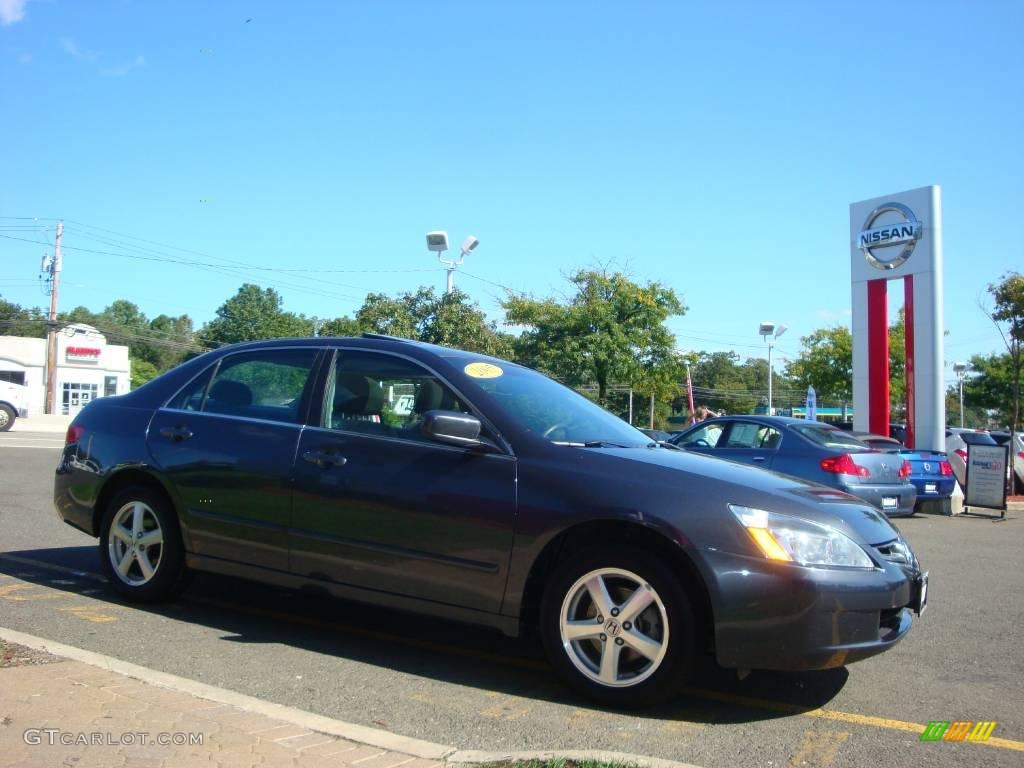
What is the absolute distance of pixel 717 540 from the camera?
383 centimetres

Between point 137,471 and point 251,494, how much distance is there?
3.40ft

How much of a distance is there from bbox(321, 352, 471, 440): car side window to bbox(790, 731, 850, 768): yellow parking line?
86.3 inches

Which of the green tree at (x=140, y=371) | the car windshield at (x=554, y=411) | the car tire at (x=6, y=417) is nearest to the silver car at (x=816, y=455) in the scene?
the car windshield at (x=554, y=411)

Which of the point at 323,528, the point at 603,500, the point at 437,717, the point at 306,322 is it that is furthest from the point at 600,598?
the point at 306,322

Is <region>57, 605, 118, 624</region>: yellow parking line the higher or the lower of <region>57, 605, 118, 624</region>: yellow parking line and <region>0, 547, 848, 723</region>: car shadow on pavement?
the higher

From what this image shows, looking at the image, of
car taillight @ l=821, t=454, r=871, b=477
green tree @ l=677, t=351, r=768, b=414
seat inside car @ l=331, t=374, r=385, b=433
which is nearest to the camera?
seat inside car @ l=331, t=374, r=385, b=433

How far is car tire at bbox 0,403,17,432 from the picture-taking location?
29141mm

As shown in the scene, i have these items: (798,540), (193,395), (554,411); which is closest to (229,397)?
(193,395)

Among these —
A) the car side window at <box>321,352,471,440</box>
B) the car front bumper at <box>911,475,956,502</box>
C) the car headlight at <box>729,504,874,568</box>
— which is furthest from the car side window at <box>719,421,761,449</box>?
the car headlight at <box>729,504,874,568</box>

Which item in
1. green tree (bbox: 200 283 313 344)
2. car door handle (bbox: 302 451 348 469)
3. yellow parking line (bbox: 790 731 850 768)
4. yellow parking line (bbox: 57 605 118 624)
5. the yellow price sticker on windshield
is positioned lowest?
yellow parking line (bbox: 790 731 850 768)

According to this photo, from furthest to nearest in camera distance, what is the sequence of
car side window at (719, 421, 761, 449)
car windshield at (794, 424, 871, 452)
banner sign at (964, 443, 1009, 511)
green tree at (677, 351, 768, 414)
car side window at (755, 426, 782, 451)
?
green tree at (677, 351, 768, 414)
banner sign at (964, 443, 1009, 511)
car side window at (719, 421, 761, 449)
car side window at (755, 426, 782, 451)
car windshield at (794, 424, 871, 452)

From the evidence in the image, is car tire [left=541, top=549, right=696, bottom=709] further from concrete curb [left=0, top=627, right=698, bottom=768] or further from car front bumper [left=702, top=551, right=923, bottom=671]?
concrete curb [left=0, top=627, right=698, bottom=768]

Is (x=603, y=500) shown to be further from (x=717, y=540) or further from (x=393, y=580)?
(x=393, y=580)

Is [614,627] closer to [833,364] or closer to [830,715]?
[830,715]
